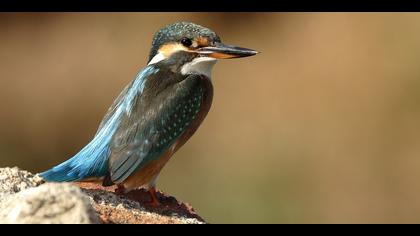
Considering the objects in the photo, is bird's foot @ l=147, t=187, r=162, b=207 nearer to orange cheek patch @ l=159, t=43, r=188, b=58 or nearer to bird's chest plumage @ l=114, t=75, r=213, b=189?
bird's chest plumage @ l=114, t=75, r=213, b=189

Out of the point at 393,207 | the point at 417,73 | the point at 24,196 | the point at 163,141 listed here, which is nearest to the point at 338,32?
the point at 417,73

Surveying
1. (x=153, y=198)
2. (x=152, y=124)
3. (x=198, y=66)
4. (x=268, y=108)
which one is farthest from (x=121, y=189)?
(x=268, y=108)

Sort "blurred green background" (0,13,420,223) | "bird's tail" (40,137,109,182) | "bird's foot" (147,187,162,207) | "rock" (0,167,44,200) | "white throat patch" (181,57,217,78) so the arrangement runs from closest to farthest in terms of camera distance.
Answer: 1. "rock" (0,167,44,200)
2. "bird's tail" (40,137,109,182)
3. "bird's foot" (147,187,162,207)
4. "white throat patch" (181,57,217,78)
5. "blurred green background" (0,13,420,223)

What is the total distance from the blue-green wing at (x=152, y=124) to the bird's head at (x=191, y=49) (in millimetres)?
Result: 109

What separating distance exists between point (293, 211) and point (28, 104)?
13.6ft

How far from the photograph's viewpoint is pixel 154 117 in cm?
474

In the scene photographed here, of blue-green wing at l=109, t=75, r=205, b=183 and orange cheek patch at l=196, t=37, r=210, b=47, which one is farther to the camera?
orange cheek patch at l=196, t=37, r=210, b=47

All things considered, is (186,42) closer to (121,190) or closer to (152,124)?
(152,124)

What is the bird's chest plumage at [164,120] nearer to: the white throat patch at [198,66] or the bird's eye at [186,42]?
the white throat patch at [198,66]

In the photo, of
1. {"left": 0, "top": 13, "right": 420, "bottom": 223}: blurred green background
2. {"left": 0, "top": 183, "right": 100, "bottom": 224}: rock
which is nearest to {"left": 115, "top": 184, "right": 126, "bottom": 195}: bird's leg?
{"left": 0, "top": 183, "right": 100, "bottom": 224}: rock

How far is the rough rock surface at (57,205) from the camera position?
2967 mm

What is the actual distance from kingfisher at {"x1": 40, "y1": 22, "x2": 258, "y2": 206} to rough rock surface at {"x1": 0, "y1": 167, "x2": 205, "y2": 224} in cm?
19

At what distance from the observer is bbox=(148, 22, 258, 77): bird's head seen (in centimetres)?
494

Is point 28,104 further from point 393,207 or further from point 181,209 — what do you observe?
point 181,209
